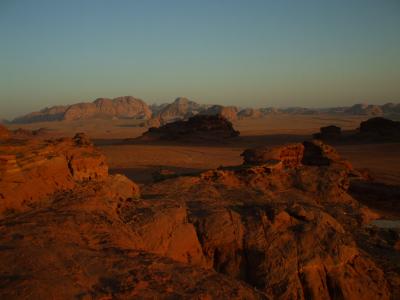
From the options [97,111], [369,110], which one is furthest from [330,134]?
[97,111]

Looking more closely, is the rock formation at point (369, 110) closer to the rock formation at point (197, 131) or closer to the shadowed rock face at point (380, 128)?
the shadowed rock face at point (380, 128)

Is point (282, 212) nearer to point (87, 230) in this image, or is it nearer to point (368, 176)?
point (87, 230)

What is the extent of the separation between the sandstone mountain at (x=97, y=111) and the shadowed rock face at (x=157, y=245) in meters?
89.0

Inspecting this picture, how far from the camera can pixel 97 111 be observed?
10119cm

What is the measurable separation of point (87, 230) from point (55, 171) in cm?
164

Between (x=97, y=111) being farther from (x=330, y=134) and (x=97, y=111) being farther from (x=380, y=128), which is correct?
(x=380, y=128)

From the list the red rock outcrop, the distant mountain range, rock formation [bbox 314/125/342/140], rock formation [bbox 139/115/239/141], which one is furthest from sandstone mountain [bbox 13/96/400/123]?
the red rock outcrop

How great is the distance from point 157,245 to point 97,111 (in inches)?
3972

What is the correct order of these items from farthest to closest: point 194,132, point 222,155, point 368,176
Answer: point 194,132, point 222,155, point 368,176

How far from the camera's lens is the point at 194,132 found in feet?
112

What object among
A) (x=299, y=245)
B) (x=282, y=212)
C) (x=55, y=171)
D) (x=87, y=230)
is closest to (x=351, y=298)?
(x=299, y=245)

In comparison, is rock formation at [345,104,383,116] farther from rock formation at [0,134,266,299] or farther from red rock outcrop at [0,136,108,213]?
rock formation at [0,134,266,299]

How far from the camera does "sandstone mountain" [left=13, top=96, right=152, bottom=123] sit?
94.5 metres

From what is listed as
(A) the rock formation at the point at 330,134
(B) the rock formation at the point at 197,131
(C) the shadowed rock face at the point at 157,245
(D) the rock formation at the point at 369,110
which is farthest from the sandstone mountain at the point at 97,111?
(C) the shadowed rock face at the point at 157,245
